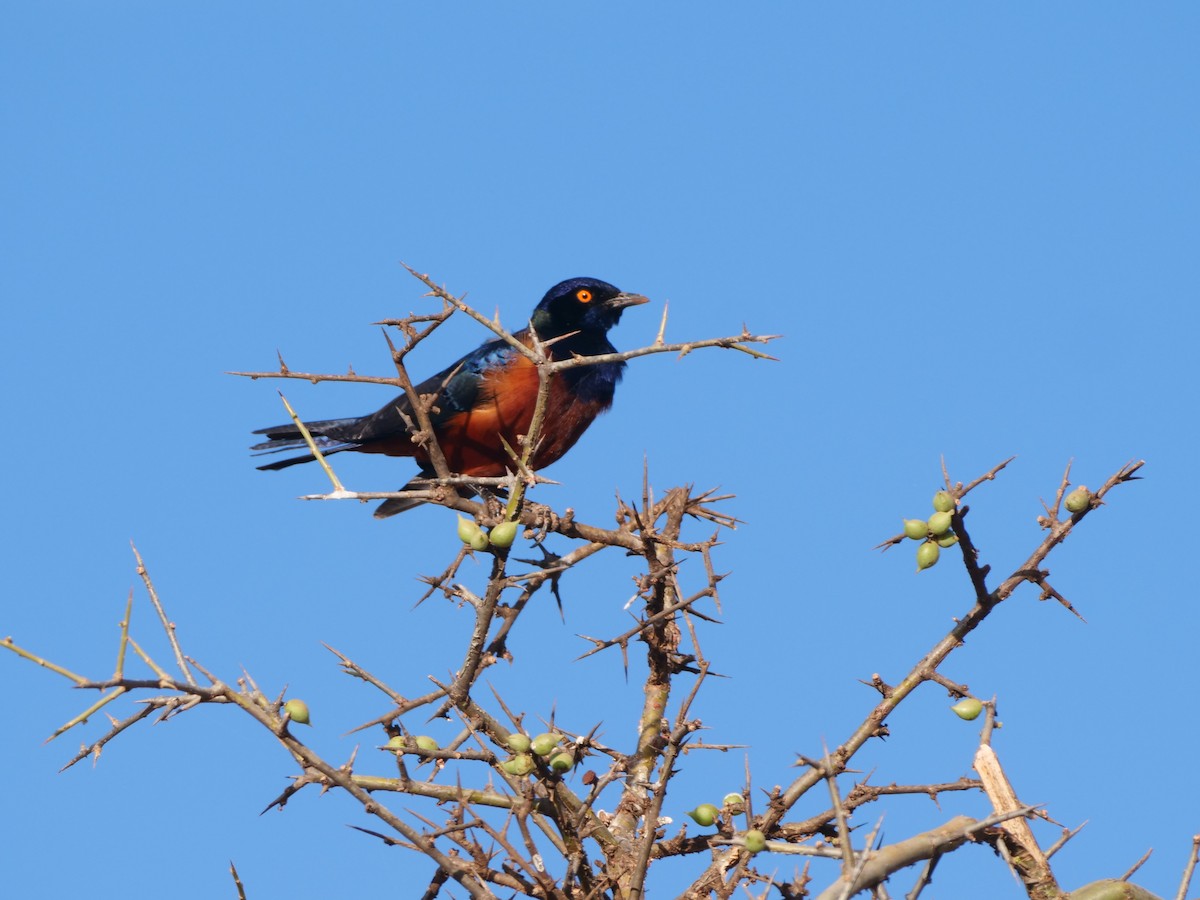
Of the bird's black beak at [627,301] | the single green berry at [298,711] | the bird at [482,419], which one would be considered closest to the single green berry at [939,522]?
Answer: the single green berry at [298,711]

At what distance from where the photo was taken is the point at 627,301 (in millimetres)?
8531

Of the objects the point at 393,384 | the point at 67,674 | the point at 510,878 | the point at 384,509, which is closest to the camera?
the point at 67,674

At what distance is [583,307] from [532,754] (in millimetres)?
5472

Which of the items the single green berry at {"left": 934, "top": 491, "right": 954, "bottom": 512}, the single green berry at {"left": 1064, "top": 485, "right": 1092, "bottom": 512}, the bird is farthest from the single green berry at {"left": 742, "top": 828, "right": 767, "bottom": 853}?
the bird

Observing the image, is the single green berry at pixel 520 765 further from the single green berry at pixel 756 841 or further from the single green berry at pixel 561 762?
the single green berry at pixel 756 841

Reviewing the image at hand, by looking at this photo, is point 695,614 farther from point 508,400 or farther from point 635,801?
point 508,400

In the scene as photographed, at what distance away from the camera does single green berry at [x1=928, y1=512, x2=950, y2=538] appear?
11.5 feet

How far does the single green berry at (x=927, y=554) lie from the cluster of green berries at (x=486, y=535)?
3.58ft

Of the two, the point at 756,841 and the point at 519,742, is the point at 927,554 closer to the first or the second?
the point at 756,841

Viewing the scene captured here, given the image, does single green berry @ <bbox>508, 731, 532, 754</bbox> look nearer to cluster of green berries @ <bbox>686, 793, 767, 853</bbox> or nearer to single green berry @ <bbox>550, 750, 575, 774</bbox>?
single green berry @ <bbox>550, 750, 575, 774</bbox>

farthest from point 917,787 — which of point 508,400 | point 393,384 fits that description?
point 508,400

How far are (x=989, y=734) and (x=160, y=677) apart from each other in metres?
2.08

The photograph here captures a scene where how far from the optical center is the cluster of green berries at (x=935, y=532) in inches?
138

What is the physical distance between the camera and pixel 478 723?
12.2 ft
